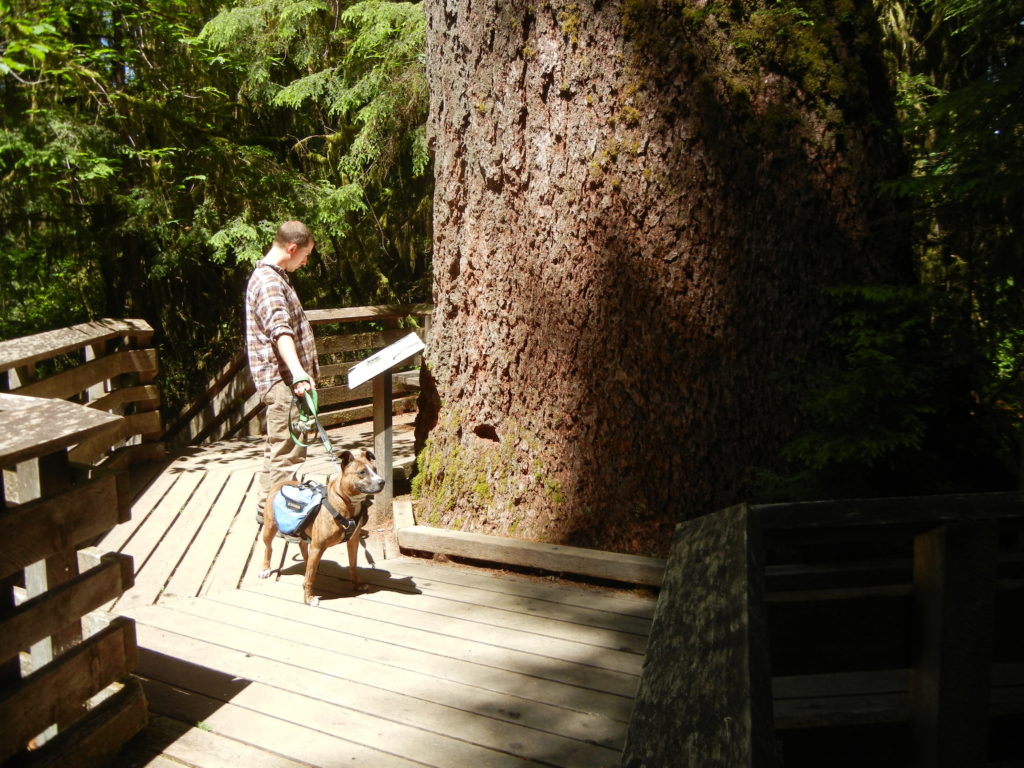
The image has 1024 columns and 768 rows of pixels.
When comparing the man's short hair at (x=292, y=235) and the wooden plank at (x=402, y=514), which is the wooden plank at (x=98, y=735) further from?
the man's short hair at (x=292, y=235)

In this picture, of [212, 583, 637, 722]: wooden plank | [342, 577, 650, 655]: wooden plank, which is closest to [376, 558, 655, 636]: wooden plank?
[342, 577, 650, 655]: wooden plank

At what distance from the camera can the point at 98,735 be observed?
9.05 ft

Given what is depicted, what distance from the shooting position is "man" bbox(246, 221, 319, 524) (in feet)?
15.2

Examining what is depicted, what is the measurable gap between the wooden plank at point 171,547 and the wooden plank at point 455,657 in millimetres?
319

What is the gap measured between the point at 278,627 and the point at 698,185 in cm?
300

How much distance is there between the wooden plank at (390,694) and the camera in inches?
115

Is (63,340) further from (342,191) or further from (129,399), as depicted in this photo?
(342,191)

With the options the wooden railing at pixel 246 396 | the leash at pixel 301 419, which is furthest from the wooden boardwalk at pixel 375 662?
the wooden railing at pixel 246 396

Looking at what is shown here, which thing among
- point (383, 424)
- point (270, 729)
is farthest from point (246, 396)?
point (270, 729)

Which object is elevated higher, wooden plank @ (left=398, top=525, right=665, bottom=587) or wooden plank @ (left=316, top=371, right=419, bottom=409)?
wooden plank @ (left=316, top=371, right=419, bottom=409)

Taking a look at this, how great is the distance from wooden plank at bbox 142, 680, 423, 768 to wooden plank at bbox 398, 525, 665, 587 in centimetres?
173

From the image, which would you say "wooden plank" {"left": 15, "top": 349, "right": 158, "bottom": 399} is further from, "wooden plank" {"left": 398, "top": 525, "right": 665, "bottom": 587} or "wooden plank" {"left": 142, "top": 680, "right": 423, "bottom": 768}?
"wooden plank" {"left": 142, "top": 680, "right": 423, "bottom": 768}

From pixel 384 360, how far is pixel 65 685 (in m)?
2.52

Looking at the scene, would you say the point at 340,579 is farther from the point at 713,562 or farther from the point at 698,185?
the point at 713,562
